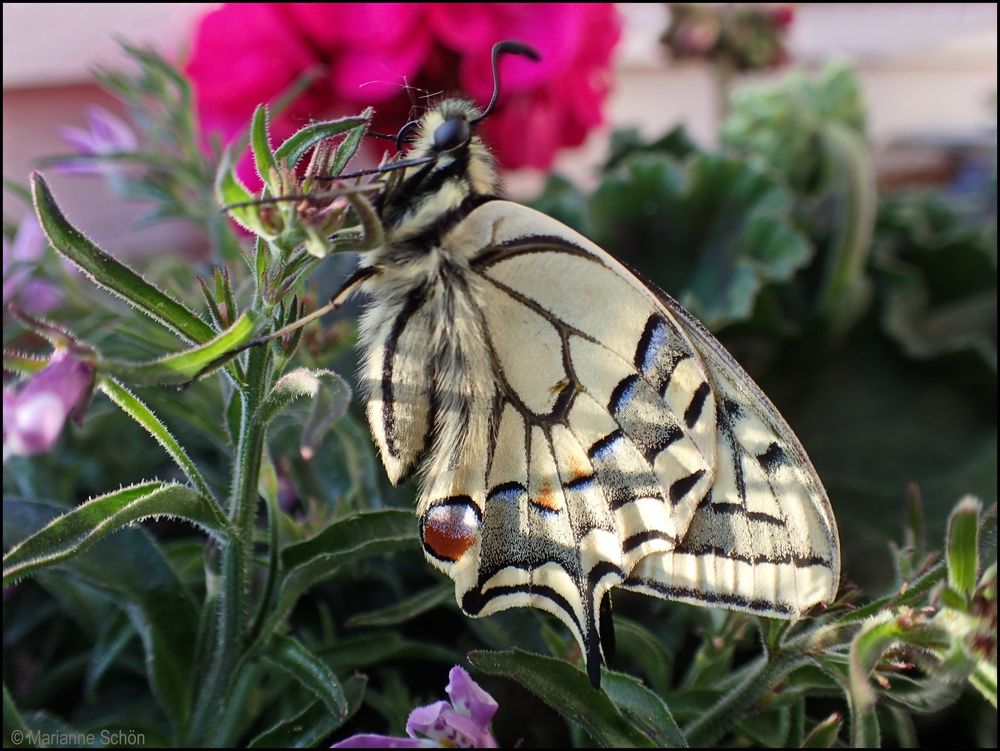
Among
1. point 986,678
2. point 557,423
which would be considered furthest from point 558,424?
point 986,678

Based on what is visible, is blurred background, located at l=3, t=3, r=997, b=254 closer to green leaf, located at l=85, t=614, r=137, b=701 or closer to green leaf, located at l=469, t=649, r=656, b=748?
green leaf, located at l=85, t=614, r=137, b=701

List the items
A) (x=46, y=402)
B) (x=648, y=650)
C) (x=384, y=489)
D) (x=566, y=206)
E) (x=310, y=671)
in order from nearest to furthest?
(x=46, y=402)
(x=310, y=671)
(x=648, y=650)
(x=384, y=489)
(x=566, y=206)

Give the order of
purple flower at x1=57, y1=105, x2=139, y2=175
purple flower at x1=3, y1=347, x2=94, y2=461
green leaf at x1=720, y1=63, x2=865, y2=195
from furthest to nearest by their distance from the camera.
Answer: green leaf at x1=720, y1=63, x2=865, y2=195 → purple flower at x1=57, y1=105, x2=139, y2=175 → purple flower at x1=3, y1=347, x2=94, y2=461

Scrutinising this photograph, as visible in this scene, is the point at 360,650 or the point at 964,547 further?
the point at 360,650

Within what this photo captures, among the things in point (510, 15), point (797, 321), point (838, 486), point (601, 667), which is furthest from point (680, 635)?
point (510, 15)

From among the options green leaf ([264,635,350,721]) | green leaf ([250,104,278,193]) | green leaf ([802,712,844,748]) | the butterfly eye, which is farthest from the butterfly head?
green leaf ([802,712,844,748])

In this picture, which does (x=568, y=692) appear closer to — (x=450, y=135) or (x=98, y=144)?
(x=450, y=135)
